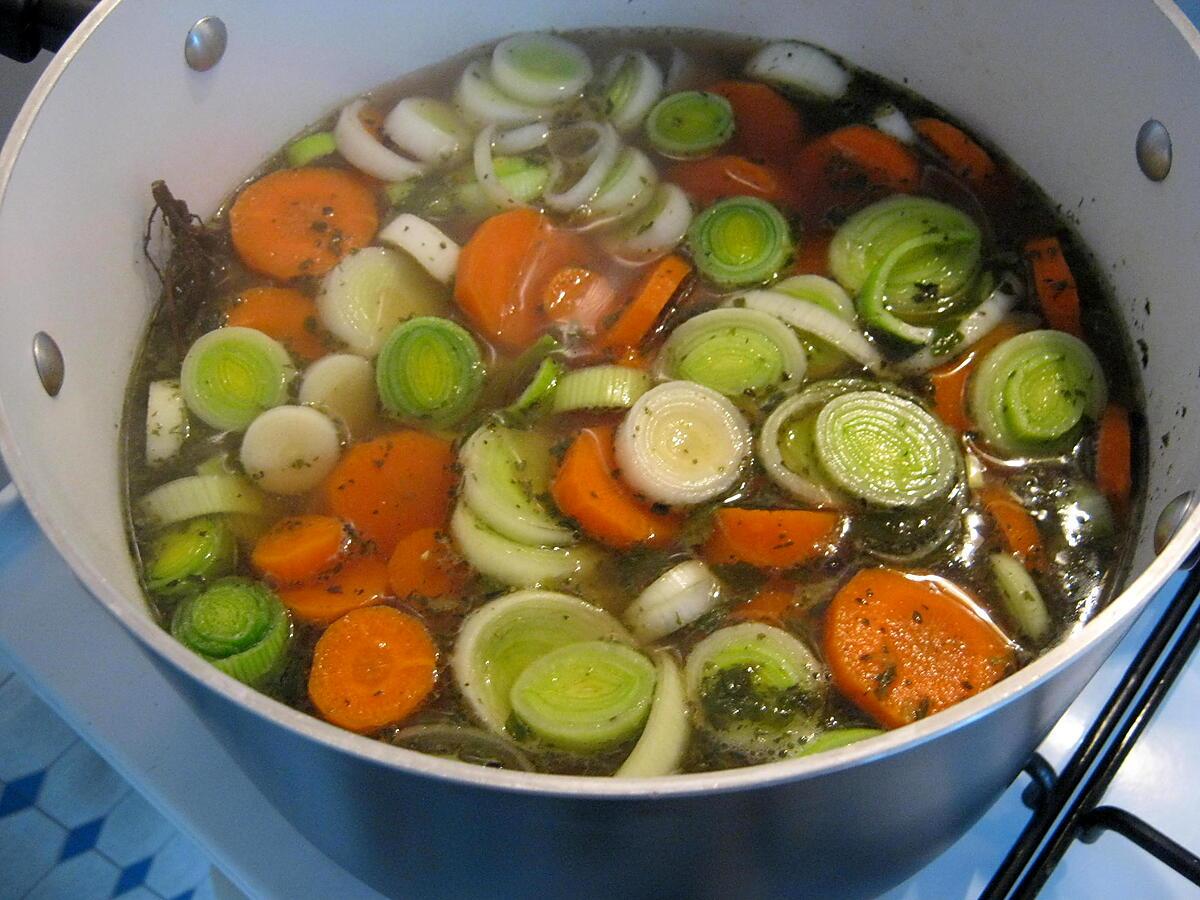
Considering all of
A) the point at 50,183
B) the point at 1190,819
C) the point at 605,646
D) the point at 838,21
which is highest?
the point at 838,21

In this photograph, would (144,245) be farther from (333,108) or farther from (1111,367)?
(1111,367)

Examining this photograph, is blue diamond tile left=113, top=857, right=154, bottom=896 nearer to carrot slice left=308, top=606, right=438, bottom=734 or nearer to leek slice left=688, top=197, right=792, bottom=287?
carrot slice left=308, top=606, right=438, bottom=734

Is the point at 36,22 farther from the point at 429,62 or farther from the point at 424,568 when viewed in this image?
the point at 424,568

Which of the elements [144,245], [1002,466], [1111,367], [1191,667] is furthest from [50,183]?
[1191,667]

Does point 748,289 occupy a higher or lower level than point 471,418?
higher

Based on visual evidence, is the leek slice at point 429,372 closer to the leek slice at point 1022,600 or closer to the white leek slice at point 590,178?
the white leek slice at point 590,178

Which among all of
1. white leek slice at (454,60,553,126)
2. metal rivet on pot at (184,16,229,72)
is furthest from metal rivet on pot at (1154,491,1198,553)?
metal rivet on pot at (184,16,229,72)

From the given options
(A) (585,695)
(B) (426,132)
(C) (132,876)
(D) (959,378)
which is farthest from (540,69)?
(C) (132,876)
